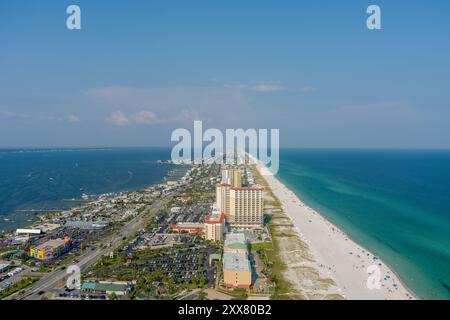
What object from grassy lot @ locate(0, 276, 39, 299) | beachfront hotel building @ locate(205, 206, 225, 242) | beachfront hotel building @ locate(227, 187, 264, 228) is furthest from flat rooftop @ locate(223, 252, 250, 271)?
grassy lot @ locate(0, 276, 39, 299)

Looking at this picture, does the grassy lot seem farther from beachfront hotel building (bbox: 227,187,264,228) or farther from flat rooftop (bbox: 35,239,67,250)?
beachfront hotel building (bbox: 227,187,264,228)

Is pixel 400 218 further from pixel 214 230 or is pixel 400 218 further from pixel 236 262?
pixel 236 262

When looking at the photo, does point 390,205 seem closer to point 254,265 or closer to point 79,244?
point 254,265

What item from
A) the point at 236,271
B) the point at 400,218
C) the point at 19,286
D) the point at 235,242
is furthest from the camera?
the point at 400,218

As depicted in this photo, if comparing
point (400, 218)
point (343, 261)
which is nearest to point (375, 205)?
point (400, 218)

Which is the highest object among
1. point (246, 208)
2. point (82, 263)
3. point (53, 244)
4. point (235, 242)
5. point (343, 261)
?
point (246, 208)

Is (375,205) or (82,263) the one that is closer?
(82,263)

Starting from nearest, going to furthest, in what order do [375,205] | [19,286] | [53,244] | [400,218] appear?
[19,286], [53,244], [400,218], [375,205]
